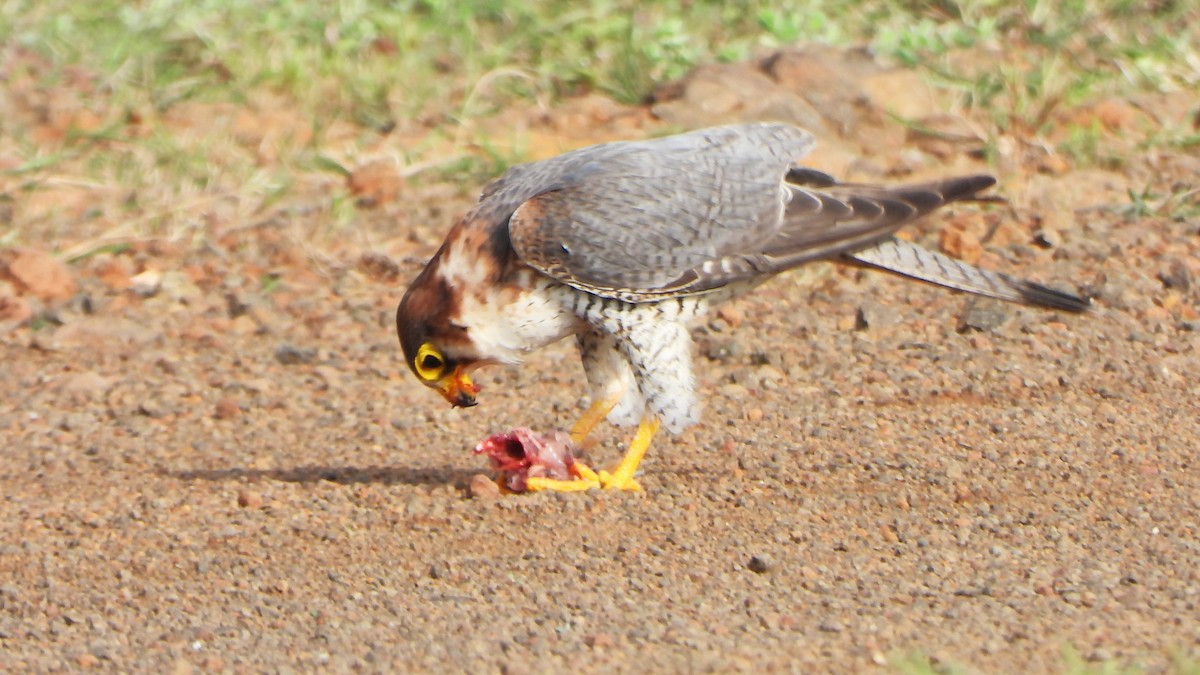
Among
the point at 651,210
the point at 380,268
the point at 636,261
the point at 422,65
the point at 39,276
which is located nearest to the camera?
the point at 636,261

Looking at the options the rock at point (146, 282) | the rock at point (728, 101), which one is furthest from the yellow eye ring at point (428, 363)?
the rock at point (728, 101)

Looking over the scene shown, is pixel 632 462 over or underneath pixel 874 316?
over

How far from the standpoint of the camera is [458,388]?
4.83 m

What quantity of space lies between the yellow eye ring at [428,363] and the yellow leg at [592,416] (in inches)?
19.2

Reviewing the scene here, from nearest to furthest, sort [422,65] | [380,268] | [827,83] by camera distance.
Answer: [380,268], [827,83], [422,65]

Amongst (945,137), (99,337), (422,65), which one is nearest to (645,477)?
(99,337)

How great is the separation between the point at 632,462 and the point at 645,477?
0.12 meters

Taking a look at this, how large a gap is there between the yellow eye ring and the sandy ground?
0.33 meters

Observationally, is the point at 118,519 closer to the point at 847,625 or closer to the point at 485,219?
the point at 485,219

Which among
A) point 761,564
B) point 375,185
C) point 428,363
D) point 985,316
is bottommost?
point 375,185

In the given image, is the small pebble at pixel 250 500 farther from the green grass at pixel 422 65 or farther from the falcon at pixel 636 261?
the green grass at pixel 422 65

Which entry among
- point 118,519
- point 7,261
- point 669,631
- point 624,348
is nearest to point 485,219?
point 624,348

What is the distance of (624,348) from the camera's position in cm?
472

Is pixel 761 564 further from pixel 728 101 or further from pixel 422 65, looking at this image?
pixel 422 65
